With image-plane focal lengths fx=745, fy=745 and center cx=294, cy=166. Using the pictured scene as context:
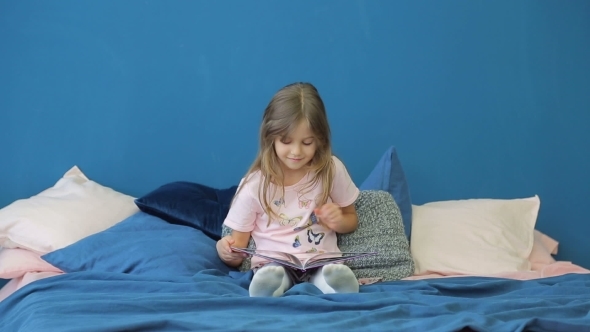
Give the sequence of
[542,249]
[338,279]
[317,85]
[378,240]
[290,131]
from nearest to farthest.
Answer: [338,279], [290,131], [378,240], [542,249], [317,85]

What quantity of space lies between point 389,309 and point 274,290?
28cm

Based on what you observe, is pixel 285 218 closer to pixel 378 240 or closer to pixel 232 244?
pixel 232 244

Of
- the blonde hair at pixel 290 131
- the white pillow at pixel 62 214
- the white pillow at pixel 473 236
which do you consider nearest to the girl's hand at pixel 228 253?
the blonde hair at pixel 290 131

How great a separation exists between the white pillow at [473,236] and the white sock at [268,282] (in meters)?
0.56

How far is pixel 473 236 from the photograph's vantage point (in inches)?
88.4

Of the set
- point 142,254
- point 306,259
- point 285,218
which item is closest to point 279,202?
point 285,218

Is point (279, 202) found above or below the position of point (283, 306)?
above

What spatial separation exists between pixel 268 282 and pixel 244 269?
0.35m

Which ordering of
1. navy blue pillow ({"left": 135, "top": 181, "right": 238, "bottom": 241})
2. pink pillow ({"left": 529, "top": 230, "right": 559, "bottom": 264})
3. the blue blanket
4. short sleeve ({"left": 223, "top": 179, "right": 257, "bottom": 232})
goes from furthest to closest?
pink pillow ({"left": 529, "top": 230, "right": 559, "bottom": 264}), navy blue pillow ({"left": 135, "top": 181, "right": 238, "bottom": 241}), short sleeve ({"left": 223, "top": 179, "right": 257, "bottom": 232}), the blue blanket

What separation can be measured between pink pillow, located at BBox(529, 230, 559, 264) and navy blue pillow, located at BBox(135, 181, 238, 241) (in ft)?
3.21

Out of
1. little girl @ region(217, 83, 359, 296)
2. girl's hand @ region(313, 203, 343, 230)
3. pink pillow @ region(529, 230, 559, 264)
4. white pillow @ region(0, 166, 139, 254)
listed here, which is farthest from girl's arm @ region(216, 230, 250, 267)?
pink pillow @ region(529, 230, 559, 264)

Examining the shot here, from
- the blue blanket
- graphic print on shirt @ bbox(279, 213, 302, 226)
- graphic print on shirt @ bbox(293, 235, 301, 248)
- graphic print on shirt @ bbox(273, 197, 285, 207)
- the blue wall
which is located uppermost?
the blue wall

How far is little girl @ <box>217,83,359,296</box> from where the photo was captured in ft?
6.14

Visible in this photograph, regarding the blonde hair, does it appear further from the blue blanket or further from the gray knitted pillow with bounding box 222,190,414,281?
the blue blanket
